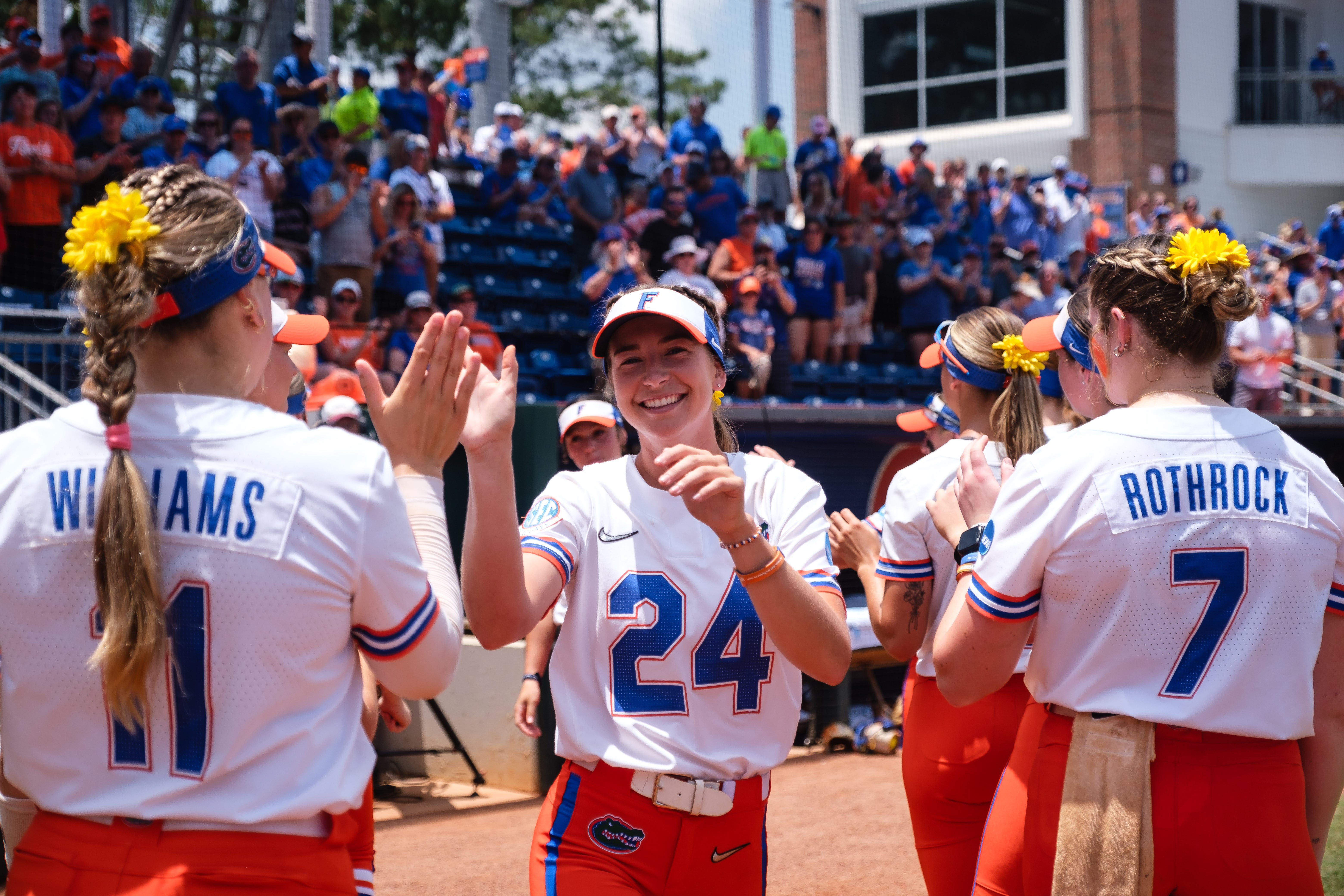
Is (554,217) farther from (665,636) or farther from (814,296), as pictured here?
(665,636)

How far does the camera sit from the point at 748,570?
7.47 ft

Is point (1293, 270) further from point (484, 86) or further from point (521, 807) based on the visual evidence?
point (521, 807)

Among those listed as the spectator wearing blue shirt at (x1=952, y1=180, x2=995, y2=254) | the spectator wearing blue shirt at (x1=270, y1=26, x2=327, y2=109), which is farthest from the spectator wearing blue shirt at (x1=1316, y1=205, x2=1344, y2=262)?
the spectator wearing blue shirt at (x1=270, y1=26, x2=327, y2=109)

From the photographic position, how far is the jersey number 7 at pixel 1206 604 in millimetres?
2133

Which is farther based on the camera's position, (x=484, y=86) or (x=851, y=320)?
(x=484, y=86)

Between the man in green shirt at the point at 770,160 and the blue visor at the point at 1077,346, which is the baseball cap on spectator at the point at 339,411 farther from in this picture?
the man in green shirt at the point at 770,160

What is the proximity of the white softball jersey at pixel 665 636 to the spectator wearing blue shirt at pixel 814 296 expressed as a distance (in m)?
9.96

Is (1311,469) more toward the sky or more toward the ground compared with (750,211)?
more toward the ground

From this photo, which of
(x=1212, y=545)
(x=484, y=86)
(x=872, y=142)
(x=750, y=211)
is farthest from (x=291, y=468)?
(x=872, y=142)

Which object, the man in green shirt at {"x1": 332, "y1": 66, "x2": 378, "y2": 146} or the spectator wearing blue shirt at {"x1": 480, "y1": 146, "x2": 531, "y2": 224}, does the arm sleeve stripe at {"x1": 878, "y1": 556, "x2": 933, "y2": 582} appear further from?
the spectator wearing blue shirt at {"x1": 480, "y1": 146, "x2": 531, "y2": 224}

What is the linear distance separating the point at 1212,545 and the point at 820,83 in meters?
25.1

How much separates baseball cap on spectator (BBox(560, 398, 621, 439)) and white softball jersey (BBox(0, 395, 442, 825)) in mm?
4168

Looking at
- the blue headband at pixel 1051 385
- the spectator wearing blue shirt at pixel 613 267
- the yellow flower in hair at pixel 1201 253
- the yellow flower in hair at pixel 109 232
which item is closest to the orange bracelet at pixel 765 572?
the yellow flower in hair at pixel 1201 253

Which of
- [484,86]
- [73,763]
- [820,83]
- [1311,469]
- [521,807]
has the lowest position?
[521,807]
